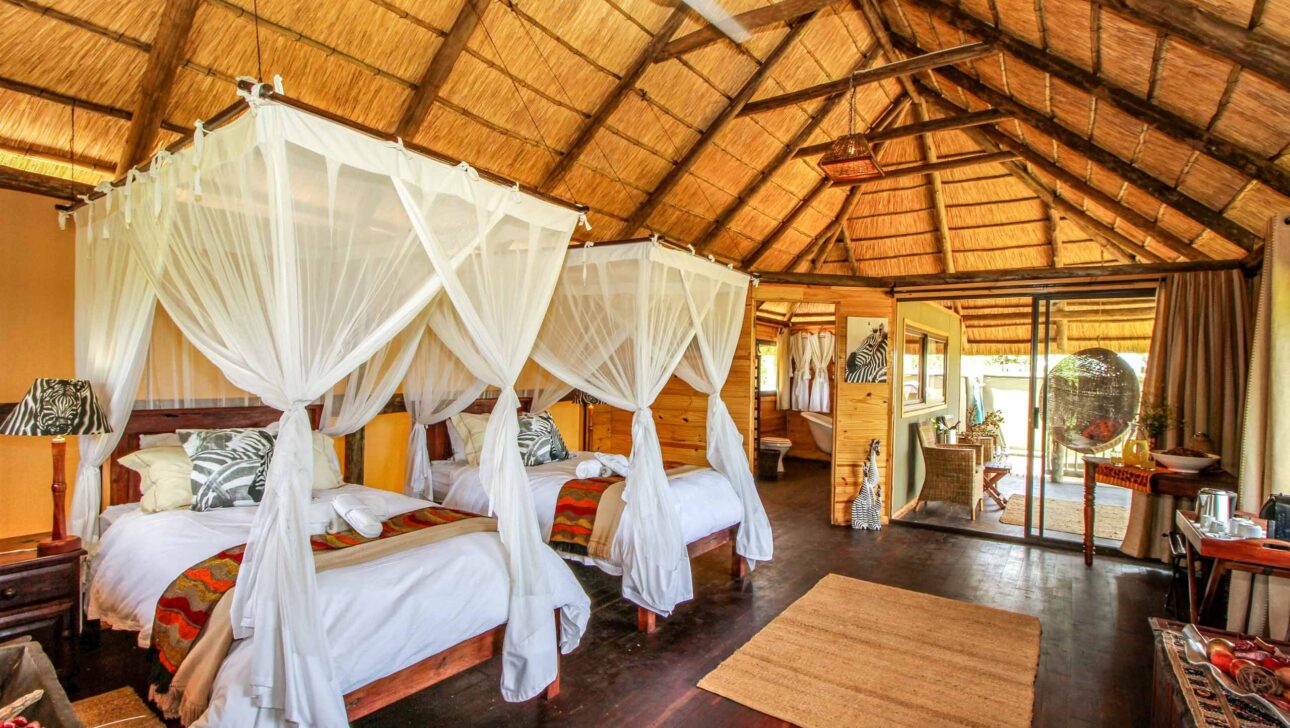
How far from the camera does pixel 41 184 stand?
3.23m

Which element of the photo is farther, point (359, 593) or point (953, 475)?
point (953, 475)

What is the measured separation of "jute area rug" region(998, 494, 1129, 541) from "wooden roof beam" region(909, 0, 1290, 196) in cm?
310

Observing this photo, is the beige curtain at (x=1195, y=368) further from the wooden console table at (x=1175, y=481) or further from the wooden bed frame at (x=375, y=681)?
the wooden bed frame at (x=375, y=681)

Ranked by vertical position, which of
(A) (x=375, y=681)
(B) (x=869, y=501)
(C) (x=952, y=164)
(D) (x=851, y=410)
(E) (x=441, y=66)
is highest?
(C) (x=952, y=164)

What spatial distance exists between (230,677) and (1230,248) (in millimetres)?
6722

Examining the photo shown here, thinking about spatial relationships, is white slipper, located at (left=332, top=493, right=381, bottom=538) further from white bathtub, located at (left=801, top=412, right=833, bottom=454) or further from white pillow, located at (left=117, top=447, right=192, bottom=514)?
white bathtub, located at (left=801, top=412, right=833, bottom=454)

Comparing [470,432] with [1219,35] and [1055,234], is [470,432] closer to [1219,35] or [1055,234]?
[1219,35]

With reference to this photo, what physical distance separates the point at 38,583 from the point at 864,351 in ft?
18.4

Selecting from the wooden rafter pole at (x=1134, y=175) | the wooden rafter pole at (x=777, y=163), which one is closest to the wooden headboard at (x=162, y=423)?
the wooden rafter pole at (x=777, y=163)

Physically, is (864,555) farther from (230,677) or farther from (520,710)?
(230,677)

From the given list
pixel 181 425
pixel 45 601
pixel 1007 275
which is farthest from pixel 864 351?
pixel 45 601

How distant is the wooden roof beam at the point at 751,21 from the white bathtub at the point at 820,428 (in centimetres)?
556

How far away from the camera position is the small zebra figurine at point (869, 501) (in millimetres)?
5695

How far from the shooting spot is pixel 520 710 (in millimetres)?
2629
